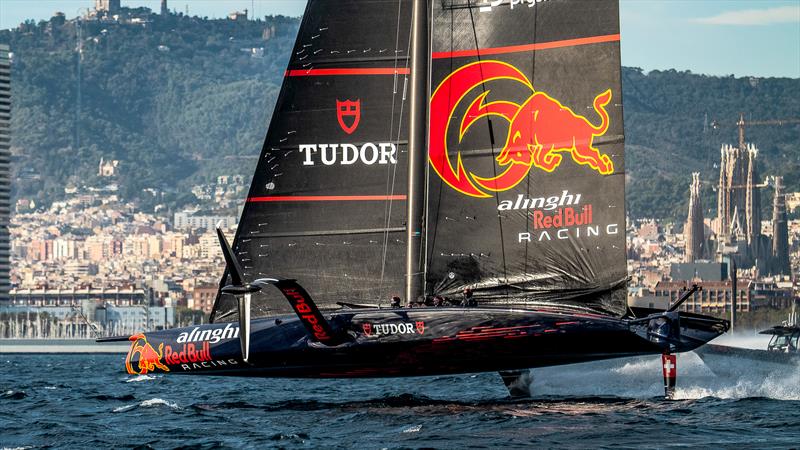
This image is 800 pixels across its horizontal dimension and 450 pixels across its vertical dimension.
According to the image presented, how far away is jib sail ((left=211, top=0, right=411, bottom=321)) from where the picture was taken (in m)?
23.8

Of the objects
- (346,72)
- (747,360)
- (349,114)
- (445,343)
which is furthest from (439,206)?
(747,360)

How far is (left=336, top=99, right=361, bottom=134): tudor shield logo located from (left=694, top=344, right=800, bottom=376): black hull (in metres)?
6.97

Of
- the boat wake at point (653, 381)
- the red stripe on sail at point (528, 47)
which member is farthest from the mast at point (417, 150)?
the boat wake at point (653, 381)

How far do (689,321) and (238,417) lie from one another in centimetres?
Answer: 688

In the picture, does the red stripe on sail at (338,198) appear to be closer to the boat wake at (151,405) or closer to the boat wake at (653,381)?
the boat wake at (151,405)

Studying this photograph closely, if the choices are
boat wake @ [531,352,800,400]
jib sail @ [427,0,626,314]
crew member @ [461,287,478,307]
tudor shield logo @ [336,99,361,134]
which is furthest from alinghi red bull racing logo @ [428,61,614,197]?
boat wake @ [531,352,800,400]

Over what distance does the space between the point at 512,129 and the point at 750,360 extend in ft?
20.2

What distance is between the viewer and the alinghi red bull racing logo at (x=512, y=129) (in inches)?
908

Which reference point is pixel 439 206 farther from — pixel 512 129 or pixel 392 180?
pixel 512 129

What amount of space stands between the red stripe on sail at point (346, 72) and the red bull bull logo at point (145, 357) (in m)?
4.74

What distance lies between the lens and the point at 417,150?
23359mm

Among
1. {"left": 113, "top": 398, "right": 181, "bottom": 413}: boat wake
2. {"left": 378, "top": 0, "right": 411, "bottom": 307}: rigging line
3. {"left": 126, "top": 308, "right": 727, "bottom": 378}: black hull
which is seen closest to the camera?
{"left": 126, "top": 308, "right": 727, "bottom": 378}: black hull

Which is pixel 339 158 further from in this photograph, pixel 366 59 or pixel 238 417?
pixel 238 417

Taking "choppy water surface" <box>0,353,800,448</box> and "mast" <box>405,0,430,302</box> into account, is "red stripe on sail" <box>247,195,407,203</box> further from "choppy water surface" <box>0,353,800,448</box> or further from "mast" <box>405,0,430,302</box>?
"choppy water surface" <box>0,353,800,448</box>
